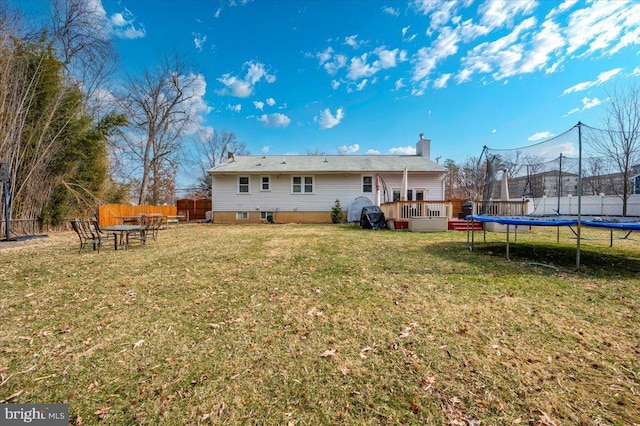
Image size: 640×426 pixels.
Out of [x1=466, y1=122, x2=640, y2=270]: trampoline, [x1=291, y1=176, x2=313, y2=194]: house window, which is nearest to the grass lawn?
[x1=466, y1=122, x2=640, y2=270]: trampoline

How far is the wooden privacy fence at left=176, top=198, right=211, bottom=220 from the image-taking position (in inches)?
839

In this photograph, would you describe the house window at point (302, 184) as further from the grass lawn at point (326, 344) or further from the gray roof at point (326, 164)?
the grass lawn at point (326, 344)

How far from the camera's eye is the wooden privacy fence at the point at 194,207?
21.3 m

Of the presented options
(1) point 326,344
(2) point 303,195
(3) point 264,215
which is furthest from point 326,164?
(1) point 326,344

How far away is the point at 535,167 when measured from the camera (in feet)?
26.4

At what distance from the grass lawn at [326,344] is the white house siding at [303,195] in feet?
39.0

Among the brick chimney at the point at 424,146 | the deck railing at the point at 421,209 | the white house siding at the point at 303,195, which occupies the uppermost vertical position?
the brick chimney at the point at 424,146

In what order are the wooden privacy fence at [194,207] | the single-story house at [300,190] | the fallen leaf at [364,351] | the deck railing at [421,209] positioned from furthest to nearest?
the wooden privacy fence at [194,207] → the single-story house at [300,190] → the deck railing at [421,209] → the fallen leaf at [364,351]

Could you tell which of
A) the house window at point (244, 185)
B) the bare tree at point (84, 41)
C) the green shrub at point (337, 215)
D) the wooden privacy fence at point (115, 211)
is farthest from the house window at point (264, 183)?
the bare tree at point (84, 41)

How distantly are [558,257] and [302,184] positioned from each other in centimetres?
1339

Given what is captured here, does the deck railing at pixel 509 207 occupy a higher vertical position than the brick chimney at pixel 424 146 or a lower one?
lower

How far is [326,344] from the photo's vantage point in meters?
2.61

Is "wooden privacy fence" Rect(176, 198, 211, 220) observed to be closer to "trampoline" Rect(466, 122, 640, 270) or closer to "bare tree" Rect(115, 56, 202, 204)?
"bare tree" Rect(115, 56, 202, 204)

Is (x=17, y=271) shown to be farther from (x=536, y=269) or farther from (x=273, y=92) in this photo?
(x=273, y=92)
